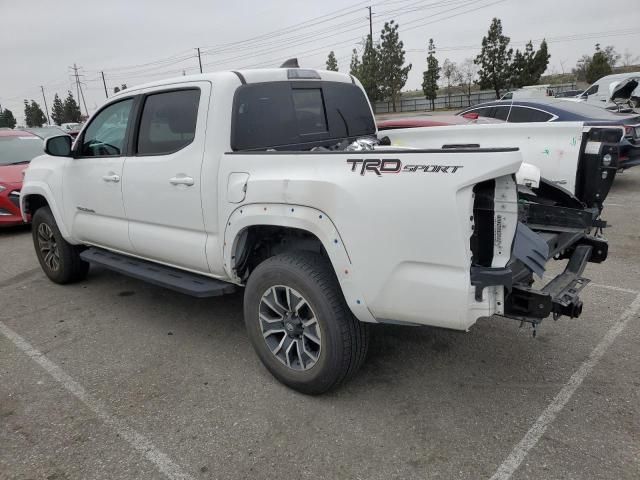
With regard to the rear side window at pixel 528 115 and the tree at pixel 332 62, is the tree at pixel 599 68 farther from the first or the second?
the rear side window at pixel 528 115

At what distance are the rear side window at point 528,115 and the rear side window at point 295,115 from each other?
16.4 feet

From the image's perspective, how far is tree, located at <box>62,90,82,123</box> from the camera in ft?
267

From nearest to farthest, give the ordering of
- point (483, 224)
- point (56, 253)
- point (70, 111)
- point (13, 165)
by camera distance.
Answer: point (483, 224), point (56, 253), point (13, 165), point (70, 111)

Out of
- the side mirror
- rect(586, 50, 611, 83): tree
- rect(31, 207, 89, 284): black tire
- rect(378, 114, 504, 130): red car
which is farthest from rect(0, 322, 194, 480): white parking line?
rect(586, 50, 611, 83): tree

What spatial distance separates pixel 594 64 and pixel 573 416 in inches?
2037

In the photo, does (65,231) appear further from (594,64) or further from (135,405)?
(594,64)

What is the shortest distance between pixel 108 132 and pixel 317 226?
102 inches

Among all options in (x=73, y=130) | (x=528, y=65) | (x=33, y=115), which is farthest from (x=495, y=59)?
(x=33, y=115)

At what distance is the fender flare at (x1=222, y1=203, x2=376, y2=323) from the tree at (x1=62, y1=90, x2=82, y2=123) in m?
88.7

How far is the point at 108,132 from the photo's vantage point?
433 centimetres

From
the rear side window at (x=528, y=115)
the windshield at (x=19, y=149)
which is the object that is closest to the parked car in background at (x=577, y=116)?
the rear side window at (x=528, y=115)

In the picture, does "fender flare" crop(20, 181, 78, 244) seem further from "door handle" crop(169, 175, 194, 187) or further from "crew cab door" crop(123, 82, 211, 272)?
"door handle" crop(169, 175, 194, 187)

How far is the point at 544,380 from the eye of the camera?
316cm

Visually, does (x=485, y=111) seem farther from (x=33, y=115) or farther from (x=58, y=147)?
(x=33, y=115)
